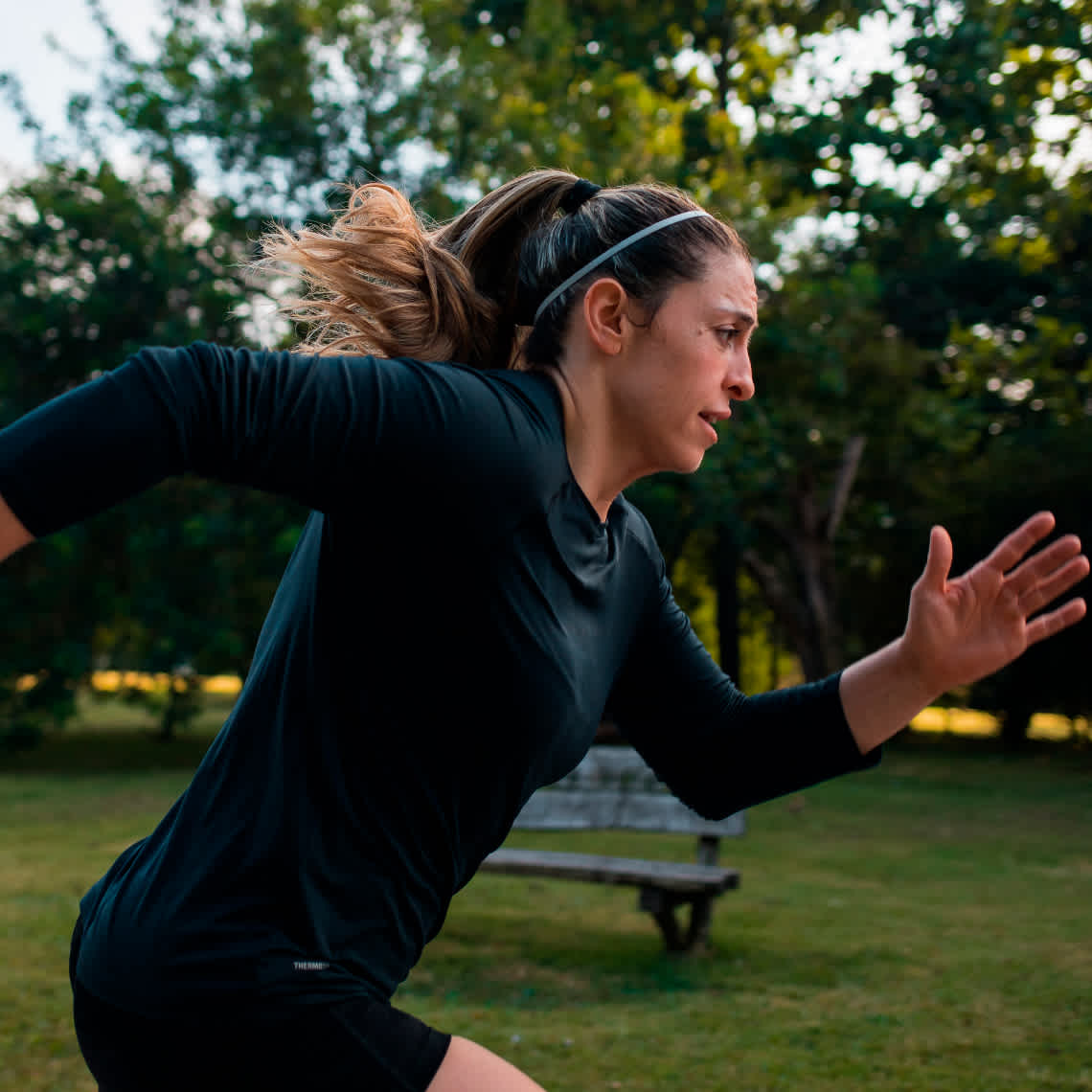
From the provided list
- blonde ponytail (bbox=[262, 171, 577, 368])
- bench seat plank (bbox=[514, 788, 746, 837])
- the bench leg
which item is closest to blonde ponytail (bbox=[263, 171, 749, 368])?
blonde ponytail (bbox=[262, 171, 577, 368])

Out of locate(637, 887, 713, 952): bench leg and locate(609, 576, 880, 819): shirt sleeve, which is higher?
locate(609, 576, 880, 819): shirt sleeve

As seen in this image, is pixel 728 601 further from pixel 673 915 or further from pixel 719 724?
pixel 719 724

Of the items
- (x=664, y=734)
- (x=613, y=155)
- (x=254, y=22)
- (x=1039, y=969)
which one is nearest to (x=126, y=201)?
(x=254, y=22)

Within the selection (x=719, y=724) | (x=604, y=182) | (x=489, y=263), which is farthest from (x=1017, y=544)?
(x=604, y=182)

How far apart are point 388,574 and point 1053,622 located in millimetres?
1458

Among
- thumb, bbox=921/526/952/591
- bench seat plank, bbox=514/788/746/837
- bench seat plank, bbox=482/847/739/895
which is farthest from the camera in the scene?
bench seat plank, bbox=514/788/746/837

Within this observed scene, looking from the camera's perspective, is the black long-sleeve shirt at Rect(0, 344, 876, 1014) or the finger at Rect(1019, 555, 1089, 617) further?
the finger at Rect(1019, 555, 1089, 617)

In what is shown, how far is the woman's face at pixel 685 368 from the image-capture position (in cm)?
191

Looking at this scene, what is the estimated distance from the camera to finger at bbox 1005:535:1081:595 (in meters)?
2.23

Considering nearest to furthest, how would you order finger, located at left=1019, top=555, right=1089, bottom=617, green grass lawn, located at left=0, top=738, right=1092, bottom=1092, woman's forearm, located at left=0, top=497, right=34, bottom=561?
woman's forearm, located at left=0, top=497, right=34, bottom=561 < finger, located at left=1019, top=555, right=1089, bottom=617 < green grass lawn, located at left=0, top=738, right=1092, bottom=1092

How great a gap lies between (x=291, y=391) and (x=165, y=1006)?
2.52 feet

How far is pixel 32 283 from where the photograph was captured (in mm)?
17500

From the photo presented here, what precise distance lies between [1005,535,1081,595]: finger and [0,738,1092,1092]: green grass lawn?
347 centimetres

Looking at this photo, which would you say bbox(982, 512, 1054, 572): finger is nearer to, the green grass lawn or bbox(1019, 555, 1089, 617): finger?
bbox(1019, 555, 1089, 617): finger
